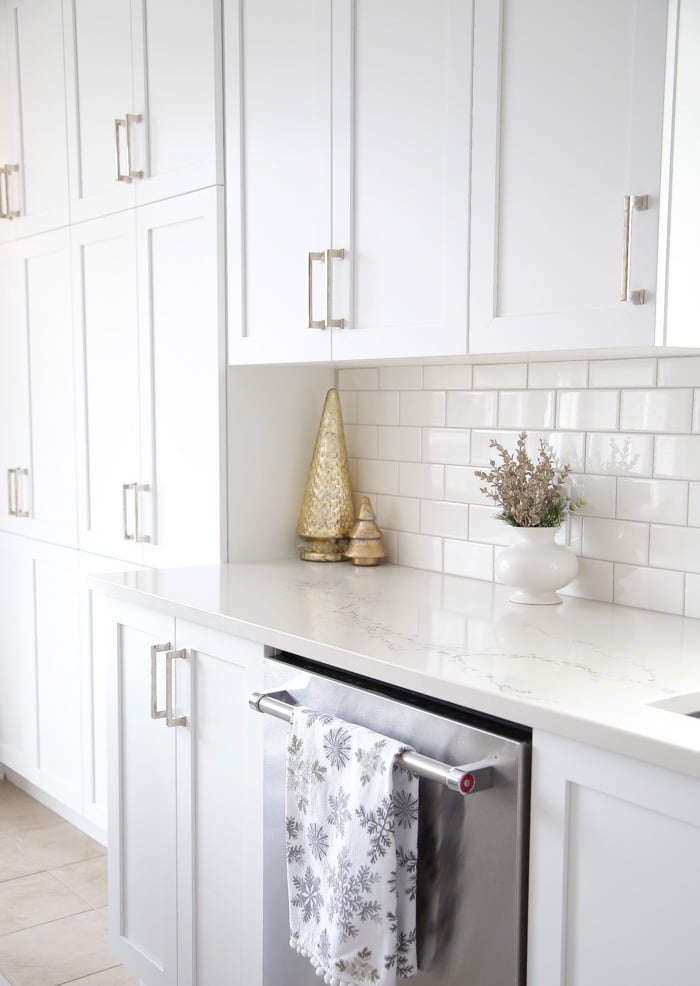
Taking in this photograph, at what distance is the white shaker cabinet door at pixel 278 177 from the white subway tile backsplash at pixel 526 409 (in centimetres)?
40

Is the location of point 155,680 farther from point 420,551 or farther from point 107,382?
point 107,382

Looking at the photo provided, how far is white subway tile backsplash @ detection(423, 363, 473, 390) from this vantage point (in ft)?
7.44

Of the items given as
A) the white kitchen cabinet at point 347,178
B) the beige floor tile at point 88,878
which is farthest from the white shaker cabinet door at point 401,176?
the beige floor tile at point 88,878

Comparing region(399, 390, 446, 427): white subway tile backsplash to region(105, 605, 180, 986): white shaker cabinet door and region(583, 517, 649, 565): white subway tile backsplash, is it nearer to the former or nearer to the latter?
region(583, 517, 649, 565): white subway tile backsplash

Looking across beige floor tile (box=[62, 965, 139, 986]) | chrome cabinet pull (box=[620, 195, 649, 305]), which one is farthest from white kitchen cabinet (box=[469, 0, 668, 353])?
beige floor tile (box=[62, 965, 139, 986])

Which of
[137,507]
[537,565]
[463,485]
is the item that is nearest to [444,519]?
[463,485]

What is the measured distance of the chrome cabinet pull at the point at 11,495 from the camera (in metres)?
3.27

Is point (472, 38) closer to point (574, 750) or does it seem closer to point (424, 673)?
point (424, 673)

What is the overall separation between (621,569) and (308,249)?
940 mm

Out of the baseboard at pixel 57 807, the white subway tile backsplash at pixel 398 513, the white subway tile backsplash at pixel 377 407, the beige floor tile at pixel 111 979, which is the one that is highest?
the white subway tile backsplash at pixel 377 407

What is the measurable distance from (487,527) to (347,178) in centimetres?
80

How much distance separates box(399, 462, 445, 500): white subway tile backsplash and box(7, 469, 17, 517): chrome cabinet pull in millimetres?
1456

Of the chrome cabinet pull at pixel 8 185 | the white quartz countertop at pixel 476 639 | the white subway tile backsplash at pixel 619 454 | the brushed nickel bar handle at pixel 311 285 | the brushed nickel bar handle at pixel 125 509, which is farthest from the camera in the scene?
the chrome cabinet pull at pixel 8 185

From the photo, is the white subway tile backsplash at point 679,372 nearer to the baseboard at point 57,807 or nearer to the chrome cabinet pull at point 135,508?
the chrome cabinet pull at point 135,508
